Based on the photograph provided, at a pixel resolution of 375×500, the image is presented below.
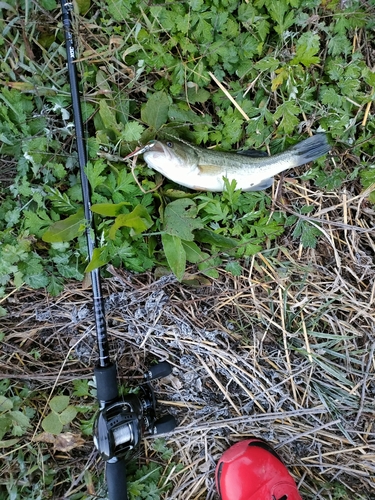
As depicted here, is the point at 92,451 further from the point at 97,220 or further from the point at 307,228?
the point at 307,228

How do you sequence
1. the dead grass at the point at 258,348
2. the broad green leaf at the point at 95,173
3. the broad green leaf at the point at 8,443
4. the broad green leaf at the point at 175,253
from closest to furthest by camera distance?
the broad green leaf at the point at 95,173 → the broad green leaf at the point at 175,253 → the broad green leaf at the point at 8,443 → the dead grass at the point at 258,348

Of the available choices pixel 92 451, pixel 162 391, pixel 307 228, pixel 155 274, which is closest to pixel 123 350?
pixel 162 391

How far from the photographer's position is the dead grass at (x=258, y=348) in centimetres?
247

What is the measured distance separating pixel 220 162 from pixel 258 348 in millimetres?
1322

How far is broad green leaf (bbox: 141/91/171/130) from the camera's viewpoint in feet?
7.57

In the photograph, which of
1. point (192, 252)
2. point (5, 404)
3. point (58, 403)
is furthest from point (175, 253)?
point (5, 404)

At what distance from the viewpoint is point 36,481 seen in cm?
245

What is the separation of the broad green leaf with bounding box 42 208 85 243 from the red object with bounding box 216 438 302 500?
183 cm

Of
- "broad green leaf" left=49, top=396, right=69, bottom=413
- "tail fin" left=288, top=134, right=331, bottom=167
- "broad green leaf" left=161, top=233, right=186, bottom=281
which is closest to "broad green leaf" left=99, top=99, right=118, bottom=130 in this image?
"broad green leaf" left=161, top=233, right=186, bottom=281

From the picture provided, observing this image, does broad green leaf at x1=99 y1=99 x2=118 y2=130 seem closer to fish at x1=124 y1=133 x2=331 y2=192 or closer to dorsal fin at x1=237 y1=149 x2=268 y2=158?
fish at x1=124 y1=133 x2=331 y2=192

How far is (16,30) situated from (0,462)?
9.62ft

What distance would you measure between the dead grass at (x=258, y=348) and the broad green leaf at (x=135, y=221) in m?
0.45

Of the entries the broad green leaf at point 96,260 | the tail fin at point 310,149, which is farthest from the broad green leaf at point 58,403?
the tail fin at point 310,149

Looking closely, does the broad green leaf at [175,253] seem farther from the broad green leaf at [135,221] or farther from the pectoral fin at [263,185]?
the pectoral fin at [263,185]
